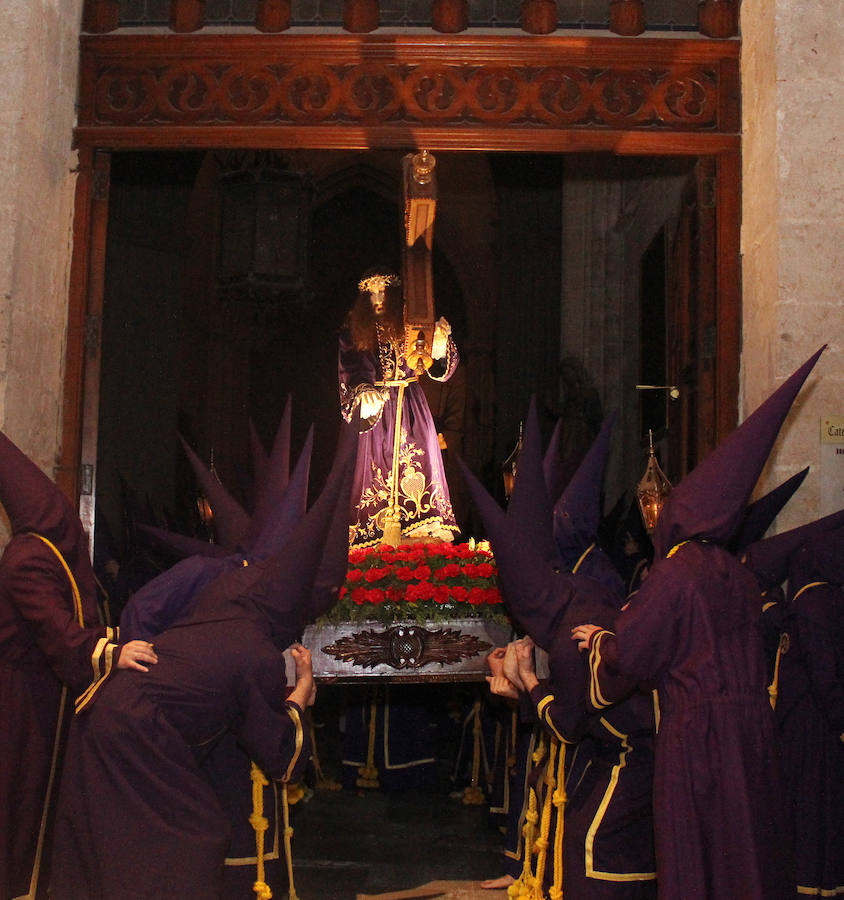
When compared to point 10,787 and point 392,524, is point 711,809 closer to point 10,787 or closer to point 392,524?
point 10,787

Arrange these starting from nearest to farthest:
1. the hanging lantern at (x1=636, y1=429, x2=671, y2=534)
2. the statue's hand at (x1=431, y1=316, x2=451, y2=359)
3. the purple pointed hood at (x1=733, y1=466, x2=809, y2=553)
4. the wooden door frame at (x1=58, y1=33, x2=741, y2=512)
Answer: the purple pointed hood at (x1=733, y1=466, x2=809, y2=553), the wooden door frame at (x1=58, y1=33, x2=741, y2=512), the hanging lantern at (x1=636, y1=429, x2=671, y2=534), the statue's hand at (x1=431, y1=316, x2=451, y2=359)

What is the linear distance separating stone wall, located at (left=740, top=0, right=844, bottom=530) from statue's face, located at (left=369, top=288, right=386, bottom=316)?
119 inches

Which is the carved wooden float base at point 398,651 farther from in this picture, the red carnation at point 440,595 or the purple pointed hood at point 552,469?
the purple pointed hood at point 552,469

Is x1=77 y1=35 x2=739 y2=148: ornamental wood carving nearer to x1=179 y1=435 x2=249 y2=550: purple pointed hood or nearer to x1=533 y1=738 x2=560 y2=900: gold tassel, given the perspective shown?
x1=179 y1=435 x2=249 y2=550: purple pointed hood

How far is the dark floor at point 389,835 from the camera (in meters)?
5.93

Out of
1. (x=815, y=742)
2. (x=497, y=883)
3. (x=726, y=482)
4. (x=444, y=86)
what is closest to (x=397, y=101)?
(x=444, y=86)

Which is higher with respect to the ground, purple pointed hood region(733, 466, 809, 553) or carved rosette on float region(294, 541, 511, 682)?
purple pointed hood region(733, 466, 809, 553)

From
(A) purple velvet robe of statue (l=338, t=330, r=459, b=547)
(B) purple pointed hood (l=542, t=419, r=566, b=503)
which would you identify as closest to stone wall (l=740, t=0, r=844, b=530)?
(B) purple pointed hood (l=542, t=419, r=566, b=503)

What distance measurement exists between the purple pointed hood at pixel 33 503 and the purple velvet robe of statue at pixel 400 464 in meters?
2.78

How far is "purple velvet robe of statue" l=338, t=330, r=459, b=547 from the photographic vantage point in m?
7.57

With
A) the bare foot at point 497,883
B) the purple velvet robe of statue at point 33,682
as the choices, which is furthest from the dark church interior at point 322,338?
the purple velvet robe of statue at point 33,682

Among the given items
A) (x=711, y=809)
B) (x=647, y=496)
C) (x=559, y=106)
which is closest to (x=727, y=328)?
(x=647, y=496)

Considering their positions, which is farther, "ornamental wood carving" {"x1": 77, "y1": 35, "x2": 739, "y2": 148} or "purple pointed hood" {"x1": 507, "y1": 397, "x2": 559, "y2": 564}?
"ornamental wood carving" {"x1": 77, "y1": 35, "x2": 739, "y2": 148}

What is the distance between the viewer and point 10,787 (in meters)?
4.79
